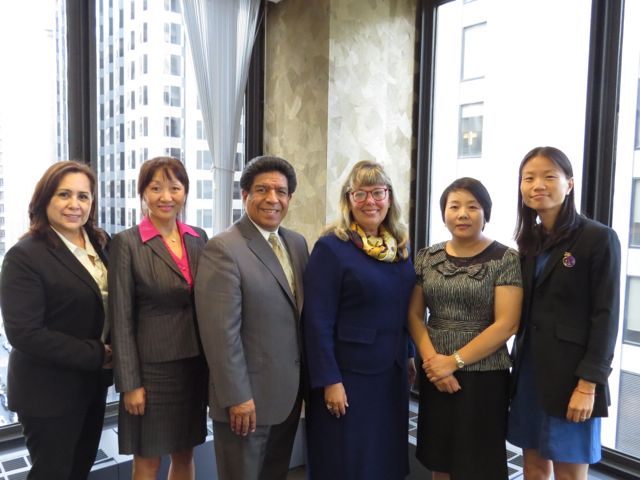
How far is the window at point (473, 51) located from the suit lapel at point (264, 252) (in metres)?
1.99

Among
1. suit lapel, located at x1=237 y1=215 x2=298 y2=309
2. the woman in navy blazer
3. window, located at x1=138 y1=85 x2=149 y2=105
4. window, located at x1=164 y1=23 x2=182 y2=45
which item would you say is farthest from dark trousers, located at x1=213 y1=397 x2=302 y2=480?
window, located at x1=164 y1=23 x2=182 y2=45

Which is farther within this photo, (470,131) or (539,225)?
(470,131)

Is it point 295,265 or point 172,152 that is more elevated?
point 172,152

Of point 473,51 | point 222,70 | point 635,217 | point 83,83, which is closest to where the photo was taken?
point 635,217

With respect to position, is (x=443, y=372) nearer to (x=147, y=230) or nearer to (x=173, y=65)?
(x=147, y=230)

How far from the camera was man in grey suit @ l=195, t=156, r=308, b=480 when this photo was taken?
168 cm

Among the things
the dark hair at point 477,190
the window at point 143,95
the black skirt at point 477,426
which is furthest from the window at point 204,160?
the black skirt at point 477,426

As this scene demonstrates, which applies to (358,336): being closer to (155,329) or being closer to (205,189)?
(155,329)

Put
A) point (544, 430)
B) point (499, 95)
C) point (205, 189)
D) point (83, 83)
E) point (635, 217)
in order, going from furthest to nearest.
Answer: point (205, 189) < point (499, 95) < point (83, 83) < point (635, 217) < point (544, 430)

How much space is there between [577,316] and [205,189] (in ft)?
7.82

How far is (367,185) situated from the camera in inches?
71.6

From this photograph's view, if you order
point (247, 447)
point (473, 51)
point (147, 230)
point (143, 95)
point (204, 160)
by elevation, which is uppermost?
point (473, 51)

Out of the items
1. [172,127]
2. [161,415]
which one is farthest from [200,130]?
[161,415]

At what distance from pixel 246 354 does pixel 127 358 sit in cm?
40
